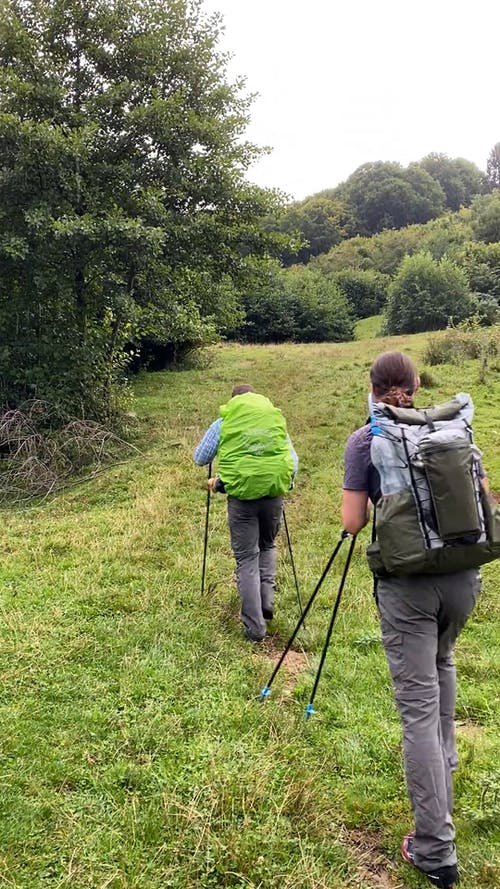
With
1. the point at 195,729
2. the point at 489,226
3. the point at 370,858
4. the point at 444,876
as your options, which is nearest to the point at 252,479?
the point at 195,729

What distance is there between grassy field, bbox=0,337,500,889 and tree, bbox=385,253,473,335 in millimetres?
36134

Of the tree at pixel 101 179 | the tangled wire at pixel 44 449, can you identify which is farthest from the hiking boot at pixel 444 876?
the tree at pixel 101 179

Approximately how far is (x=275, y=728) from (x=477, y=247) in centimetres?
5379

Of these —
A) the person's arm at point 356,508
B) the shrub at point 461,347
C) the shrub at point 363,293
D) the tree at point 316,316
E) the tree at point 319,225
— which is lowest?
the person's arm at point 356,508

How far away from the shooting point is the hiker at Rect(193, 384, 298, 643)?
5.09m

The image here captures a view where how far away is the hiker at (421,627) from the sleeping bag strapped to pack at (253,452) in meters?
2.06

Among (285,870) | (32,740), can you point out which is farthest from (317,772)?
(32,740)

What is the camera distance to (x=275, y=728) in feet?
12.9

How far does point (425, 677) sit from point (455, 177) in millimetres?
122532

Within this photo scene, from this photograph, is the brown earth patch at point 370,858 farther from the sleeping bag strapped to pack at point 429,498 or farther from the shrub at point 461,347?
the shrub at point 461,347

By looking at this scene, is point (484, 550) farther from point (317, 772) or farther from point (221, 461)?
point (221, 461)

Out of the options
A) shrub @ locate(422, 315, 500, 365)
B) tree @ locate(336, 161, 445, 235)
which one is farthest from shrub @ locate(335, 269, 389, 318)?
tree @ locate(336, 161, 445, 235)

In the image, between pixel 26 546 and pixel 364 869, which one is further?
pixel 26 546

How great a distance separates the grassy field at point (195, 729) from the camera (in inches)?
115
